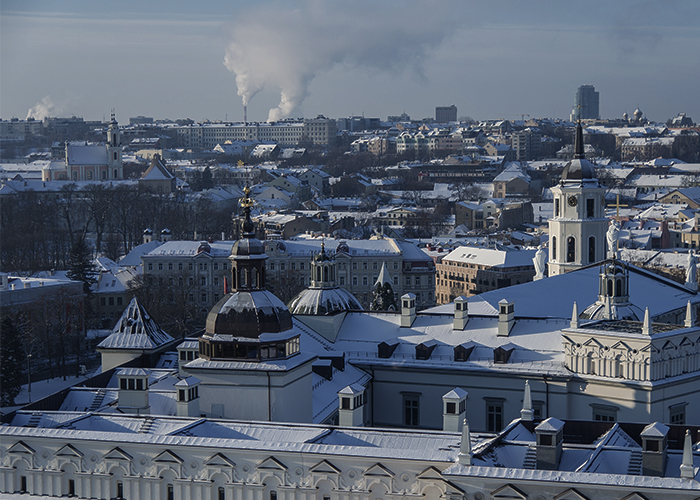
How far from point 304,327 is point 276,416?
12060mm

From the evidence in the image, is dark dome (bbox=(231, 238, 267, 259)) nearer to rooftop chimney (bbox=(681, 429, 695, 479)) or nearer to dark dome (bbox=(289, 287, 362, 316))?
dark dome (bbox=(289, 287, 362, 316))

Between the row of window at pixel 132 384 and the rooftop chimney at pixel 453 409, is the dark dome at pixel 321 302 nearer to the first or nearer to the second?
the row of window at pixel 132 384

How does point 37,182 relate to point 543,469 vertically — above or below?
above

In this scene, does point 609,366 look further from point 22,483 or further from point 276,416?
point 22,483

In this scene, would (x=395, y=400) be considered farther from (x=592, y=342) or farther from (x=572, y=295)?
(x=572, y=295)

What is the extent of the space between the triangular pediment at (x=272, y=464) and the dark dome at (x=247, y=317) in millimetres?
8104

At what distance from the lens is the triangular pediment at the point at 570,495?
26797mm

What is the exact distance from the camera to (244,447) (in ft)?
100

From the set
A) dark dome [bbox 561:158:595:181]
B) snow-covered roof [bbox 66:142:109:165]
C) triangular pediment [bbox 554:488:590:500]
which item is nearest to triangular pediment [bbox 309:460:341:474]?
triangular pediment [bbox 554:488:590:500]

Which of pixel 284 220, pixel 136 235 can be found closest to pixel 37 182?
pixel 136 235

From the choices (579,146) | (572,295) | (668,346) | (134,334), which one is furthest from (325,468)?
(579,146)

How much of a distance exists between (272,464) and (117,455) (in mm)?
4421

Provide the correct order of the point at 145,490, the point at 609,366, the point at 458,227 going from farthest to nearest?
1. the point at 458,227
2. the point at 609,366
3. the point at 145,490

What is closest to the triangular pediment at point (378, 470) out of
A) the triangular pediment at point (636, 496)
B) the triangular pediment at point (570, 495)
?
the triangular pediment at point (570, 495)
